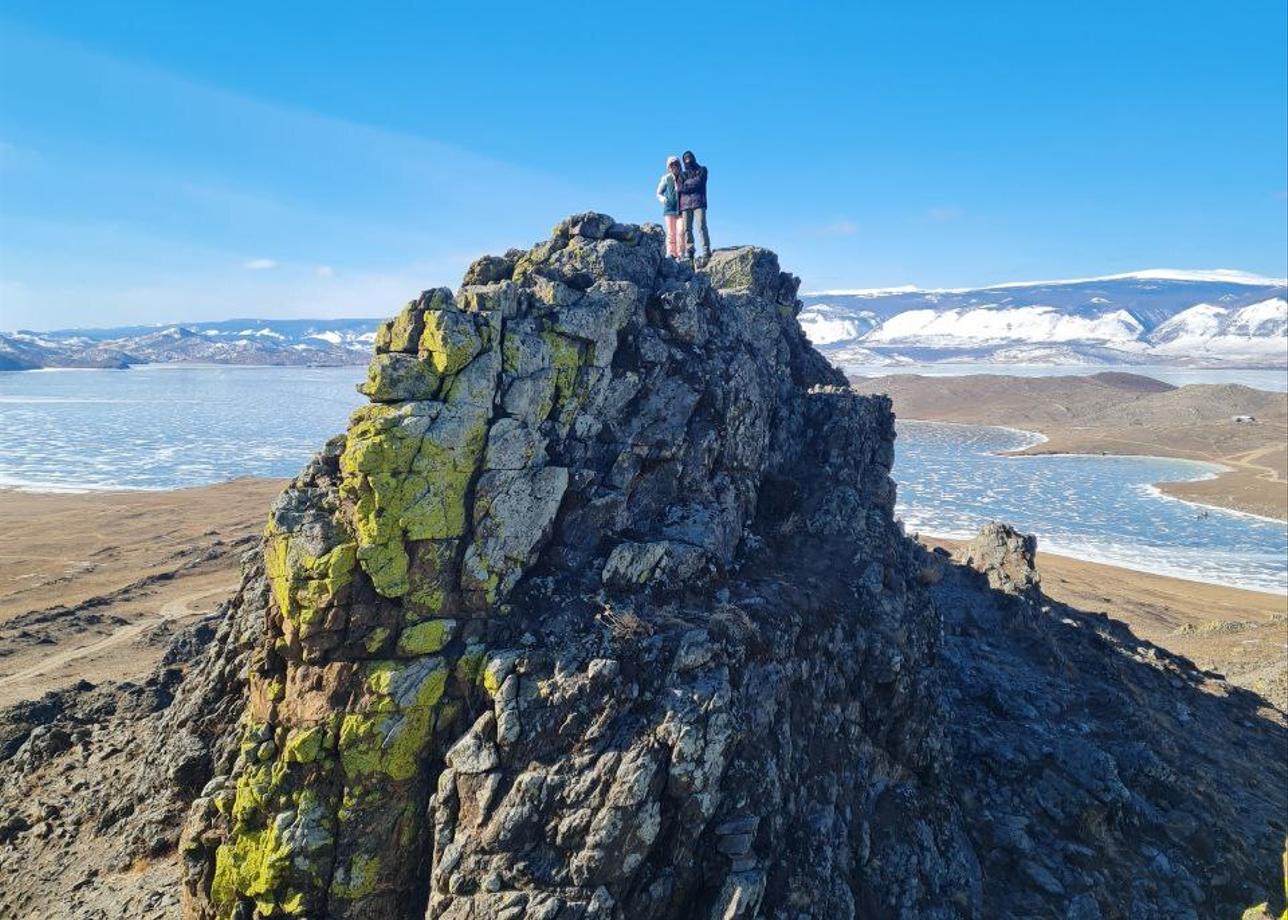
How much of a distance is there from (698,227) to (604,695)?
19.2 meters

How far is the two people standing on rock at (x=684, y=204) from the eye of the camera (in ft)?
87.2

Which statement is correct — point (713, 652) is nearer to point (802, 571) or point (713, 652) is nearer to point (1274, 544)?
point (802, 571)

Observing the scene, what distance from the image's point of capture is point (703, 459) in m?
19.6

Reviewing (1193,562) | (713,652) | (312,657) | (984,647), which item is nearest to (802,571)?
(713,652)

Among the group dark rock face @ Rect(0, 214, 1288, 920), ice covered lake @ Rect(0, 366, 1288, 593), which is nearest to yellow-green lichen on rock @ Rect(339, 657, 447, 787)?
dark rock face @ Rect(0, 214, 1288, 920)

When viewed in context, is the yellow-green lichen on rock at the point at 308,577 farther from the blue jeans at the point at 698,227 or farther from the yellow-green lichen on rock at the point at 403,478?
the blue jeans at the point at 698,227

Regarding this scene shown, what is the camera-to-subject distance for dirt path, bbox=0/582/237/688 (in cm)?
3628

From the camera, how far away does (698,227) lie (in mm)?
28234

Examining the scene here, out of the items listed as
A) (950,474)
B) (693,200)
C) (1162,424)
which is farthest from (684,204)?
(1162,424)

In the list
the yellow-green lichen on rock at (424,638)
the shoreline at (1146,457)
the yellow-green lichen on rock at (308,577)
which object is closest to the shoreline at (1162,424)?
the shoreline at (1146,457)

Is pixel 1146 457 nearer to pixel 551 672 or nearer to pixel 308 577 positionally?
pixel 551 672

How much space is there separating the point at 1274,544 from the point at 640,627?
279 feet

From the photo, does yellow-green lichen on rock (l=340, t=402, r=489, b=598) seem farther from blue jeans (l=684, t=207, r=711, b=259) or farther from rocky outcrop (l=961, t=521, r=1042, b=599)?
rocky outcrop (l=961, t=521, r=1042, b=599)

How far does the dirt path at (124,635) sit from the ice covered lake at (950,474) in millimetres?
50896
